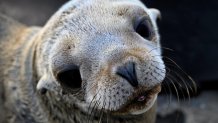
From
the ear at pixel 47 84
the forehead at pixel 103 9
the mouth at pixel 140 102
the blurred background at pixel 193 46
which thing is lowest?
the blurred background at pixel 193 46

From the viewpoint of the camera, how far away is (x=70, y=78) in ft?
17.9

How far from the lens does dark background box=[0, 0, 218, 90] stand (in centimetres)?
853

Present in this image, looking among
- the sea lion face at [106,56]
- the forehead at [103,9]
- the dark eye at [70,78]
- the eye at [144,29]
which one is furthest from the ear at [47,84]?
the eye at [144,29]

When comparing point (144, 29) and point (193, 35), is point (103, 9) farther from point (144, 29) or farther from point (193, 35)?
point (193, 35)

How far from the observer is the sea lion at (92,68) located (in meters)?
5.02

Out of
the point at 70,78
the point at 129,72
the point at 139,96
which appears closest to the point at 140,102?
the point at 139,96

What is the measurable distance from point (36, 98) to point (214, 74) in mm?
3054

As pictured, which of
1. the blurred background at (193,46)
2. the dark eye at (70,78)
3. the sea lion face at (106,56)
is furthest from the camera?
the blurred background at (193,46)

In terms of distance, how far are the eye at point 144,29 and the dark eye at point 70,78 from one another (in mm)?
638

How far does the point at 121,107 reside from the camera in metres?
5.17

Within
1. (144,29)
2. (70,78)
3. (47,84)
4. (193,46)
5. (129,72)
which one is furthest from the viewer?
(193,46)

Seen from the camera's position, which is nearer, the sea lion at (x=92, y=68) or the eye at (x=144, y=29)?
the sea lion at (x=92, y=68)

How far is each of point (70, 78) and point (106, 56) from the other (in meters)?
0.52

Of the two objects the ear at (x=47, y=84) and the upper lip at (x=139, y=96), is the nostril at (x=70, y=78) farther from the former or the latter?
the upper lip at (x=139, y=96)
